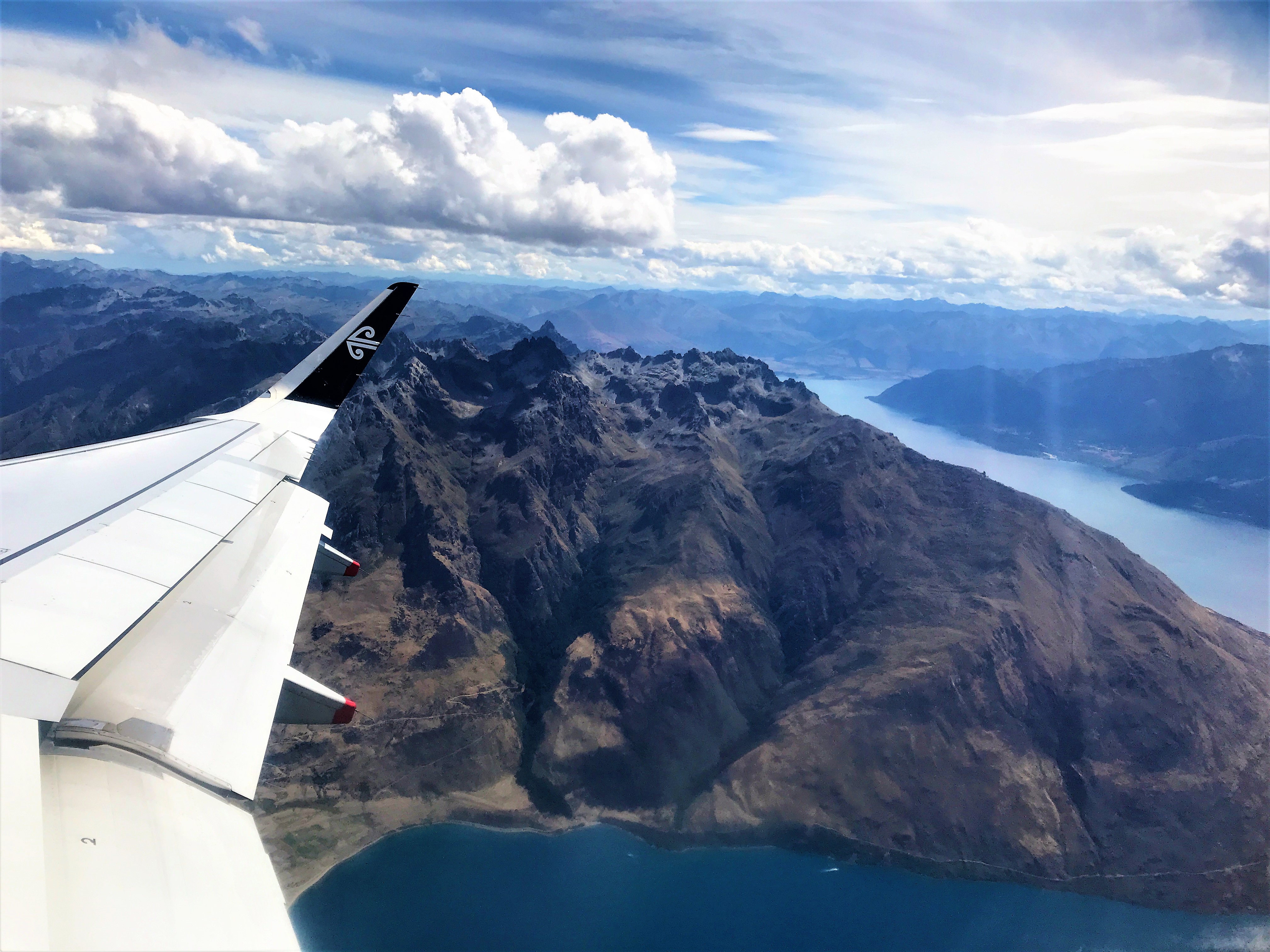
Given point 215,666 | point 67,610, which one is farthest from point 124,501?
point 215,666

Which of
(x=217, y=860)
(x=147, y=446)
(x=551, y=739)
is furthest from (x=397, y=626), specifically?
(x=217, y=860)

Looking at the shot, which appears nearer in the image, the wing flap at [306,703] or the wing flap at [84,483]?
the wing flap at [306,703]

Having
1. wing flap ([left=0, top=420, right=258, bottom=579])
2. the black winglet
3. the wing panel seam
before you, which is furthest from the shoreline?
the wing panel seam

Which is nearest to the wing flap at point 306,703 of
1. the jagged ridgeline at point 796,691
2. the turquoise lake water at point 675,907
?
the turquoise lake water at point 675,907

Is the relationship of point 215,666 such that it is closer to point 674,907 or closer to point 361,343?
point 361,343

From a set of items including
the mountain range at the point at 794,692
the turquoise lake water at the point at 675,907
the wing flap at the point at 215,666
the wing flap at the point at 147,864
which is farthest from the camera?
the mountain range at the point at 794,692

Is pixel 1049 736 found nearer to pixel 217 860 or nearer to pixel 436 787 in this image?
pixel 436 787

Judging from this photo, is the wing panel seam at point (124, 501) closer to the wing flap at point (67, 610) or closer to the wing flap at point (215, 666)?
the wing flap at point (67, 610)
